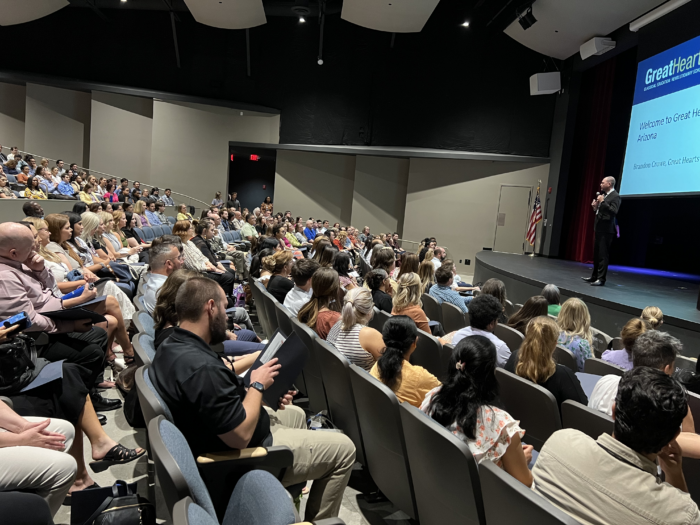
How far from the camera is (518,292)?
802 centimetres

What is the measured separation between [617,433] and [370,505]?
4.38 feet

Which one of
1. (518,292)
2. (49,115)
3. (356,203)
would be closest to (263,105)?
(356,203)

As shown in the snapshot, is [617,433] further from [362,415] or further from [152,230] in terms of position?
[152,230]

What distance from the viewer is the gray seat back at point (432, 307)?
5.14 m

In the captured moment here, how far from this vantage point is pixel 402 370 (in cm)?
234

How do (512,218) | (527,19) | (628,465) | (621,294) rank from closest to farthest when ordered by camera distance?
(628,465)
(621,294)
(527,19)
(512,218)

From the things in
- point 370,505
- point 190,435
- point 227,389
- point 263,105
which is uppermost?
point 263,105

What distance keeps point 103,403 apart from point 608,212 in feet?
22.0

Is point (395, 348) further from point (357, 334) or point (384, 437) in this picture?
point (357, 334)

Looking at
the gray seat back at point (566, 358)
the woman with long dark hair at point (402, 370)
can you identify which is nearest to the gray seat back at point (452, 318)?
the gray seat back at point (566, 358)

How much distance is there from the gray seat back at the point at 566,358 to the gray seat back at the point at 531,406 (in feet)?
2.79

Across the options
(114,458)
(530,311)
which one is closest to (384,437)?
(114,458)

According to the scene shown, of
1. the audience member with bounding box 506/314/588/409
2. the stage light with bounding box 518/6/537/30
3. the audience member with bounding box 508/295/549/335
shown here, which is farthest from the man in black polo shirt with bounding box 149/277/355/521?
the stage light with bounding box 518/6/537/30

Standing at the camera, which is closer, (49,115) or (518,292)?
(518,292)
